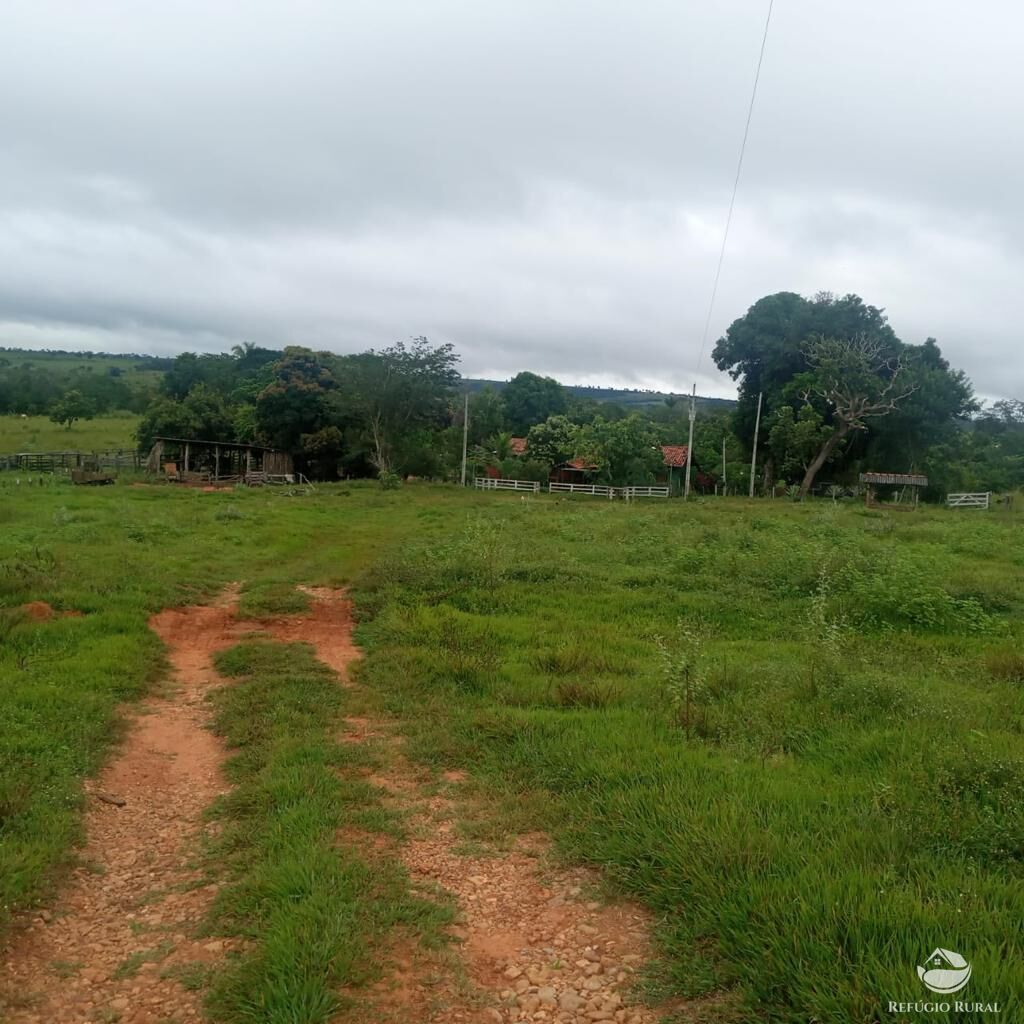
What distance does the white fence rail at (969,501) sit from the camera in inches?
1385

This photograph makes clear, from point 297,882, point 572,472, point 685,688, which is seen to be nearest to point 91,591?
point 297,882

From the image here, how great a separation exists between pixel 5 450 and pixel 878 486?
2040 inches

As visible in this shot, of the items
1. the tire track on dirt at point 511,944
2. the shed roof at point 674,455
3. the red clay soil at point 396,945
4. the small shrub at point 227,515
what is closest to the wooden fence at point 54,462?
the small shrub at point 227,515

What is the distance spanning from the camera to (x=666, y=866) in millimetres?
3857

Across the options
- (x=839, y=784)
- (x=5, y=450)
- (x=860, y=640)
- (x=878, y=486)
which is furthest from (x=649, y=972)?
(x=5, y=450)

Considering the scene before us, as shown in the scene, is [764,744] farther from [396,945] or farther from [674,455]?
[674,455]

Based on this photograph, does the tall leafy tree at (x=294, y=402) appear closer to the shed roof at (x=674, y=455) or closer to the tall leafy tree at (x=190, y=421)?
the tall leafy tree at (x=190, y=421)

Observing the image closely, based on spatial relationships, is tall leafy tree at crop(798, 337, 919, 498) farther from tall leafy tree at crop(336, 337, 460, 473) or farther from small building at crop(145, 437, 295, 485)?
small building at crop(145, 437, 295, 485)

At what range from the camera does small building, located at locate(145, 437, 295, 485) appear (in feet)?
118

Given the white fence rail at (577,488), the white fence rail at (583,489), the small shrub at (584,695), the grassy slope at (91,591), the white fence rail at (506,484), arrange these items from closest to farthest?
the grassy slope at (91,591), the small shrub at (584,695), the white fence rail at (583,489), the white fence rail at (577,488), the white fence rail at (506,484)

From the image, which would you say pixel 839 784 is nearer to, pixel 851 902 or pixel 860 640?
pixel 851 902

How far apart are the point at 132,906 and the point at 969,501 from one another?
135ft
